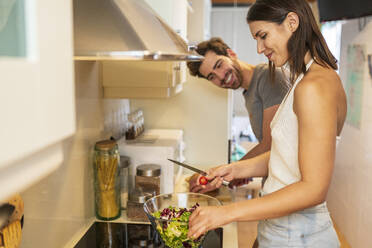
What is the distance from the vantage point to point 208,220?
1003 millimetres

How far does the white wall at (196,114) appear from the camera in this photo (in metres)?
2.59

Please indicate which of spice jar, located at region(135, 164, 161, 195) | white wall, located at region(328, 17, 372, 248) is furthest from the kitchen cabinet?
white wall, located at region(328, 17, 372, 248)

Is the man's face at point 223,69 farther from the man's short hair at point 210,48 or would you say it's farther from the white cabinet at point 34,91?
the white cabinet at point 34,91

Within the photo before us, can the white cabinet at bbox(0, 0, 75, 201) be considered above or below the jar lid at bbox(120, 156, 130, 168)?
above

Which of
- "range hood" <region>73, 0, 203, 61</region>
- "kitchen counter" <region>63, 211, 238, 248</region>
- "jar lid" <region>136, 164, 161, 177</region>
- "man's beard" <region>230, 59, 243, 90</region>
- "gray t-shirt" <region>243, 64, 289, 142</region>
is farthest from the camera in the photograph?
"man's beard" <region>230, 59, 243, 90</region>

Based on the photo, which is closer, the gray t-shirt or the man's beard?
the gray t-shirt

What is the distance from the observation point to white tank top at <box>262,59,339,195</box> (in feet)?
3.81

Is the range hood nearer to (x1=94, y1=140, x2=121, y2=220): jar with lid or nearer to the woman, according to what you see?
Result: the woman

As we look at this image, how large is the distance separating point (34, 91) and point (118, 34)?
56cm

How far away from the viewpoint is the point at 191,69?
220 cm

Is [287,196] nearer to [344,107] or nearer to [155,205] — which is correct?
[344,107]

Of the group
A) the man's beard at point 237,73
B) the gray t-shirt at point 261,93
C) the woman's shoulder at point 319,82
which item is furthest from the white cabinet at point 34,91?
the man's beard at point 237,73

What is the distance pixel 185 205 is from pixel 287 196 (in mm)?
623

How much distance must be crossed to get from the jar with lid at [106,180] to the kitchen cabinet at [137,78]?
13.9 inches
